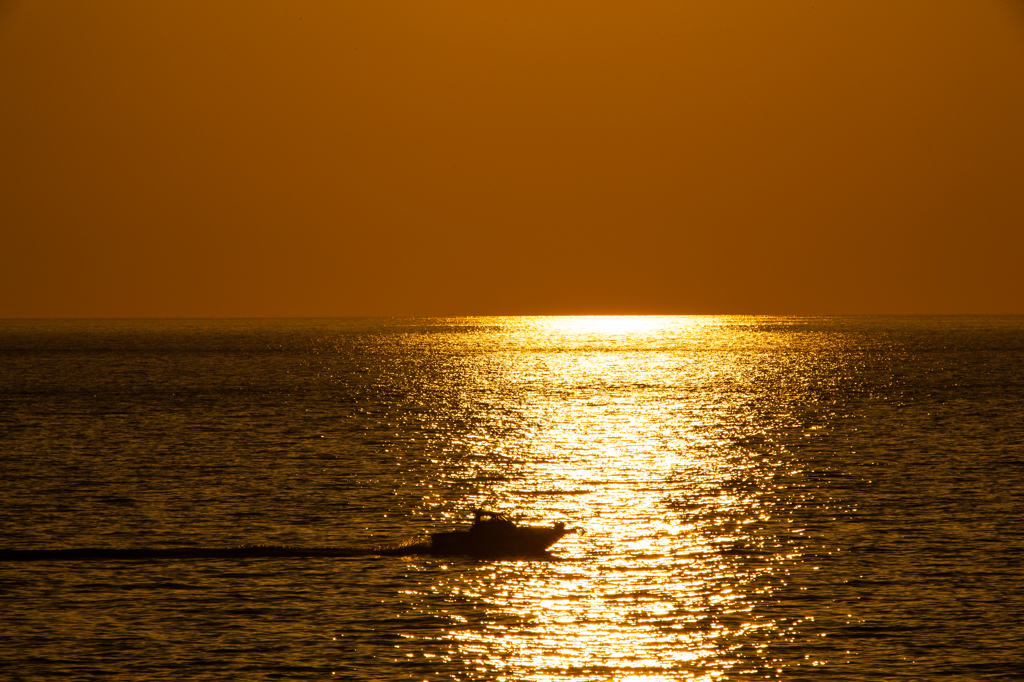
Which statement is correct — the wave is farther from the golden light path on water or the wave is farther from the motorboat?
the golden light path on water

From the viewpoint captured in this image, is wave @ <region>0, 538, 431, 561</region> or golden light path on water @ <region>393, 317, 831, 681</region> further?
wave @ <region>0, 538, 431, 561</region>

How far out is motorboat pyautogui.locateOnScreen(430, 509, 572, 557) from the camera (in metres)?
49.1

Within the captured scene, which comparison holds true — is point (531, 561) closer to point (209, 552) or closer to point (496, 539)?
point (496, 539)

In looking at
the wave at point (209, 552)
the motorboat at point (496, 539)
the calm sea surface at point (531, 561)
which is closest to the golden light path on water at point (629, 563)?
the calm sea surface at point (531, 561)

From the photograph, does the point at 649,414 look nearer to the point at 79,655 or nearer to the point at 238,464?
the point at 238,464

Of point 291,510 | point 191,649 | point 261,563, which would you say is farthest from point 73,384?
point 191,649

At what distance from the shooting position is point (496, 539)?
163ft

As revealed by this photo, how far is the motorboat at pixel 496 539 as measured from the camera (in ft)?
161

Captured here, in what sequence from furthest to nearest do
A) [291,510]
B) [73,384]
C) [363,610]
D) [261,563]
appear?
[73,384] < [291,510] < [261,563] < [363,610]

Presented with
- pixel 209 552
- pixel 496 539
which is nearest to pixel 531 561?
pixel 496 539

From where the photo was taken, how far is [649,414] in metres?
129

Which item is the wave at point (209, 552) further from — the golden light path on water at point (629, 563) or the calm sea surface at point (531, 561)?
the golden light path on water at point (629, 563)

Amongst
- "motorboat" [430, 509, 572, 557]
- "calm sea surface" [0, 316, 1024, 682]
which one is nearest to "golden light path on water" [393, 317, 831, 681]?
"calm sea surface" [0, 316, 1024, 682]

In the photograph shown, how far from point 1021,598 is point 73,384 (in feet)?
512
